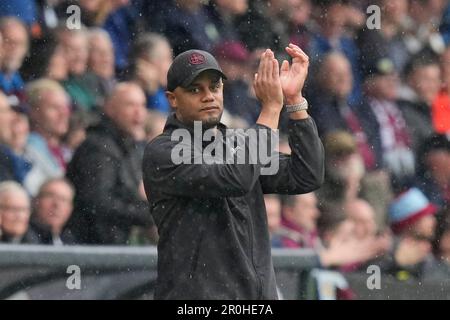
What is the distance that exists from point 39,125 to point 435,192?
2.63 meters

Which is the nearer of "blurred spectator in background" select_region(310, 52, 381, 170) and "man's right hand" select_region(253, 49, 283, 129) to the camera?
"man's right hand" select_region(253, 49, 283, 129)

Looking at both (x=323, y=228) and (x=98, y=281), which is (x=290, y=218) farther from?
(x=98, y=281)

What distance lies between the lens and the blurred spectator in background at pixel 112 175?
7246 mm

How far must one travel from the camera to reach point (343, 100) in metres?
7.95

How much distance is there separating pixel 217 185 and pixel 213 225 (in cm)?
17

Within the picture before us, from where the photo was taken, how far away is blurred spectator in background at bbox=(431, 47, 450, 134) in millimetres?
8145

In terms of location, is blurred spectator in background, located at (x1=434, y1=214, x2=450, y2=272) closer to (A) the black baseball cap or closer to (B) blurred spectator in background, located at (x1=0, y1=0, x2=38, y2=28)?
(B) blurred spectator in background, located at (x1=0, y1=0, x2=38, y2=28)

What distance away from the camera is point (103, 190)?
23.9 ft

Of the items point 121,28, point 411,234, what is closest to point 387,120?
point 411,234

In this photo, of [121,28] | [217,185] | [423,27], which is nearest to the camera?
[217,185]

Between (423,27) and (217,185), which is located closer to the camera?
(217,185)

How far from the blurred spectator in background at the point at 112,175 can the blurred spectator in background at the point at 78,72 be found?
117mm

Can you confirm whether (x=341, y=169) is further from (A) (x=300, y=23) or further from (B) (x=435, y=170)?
(A) (x=300, y=23)
